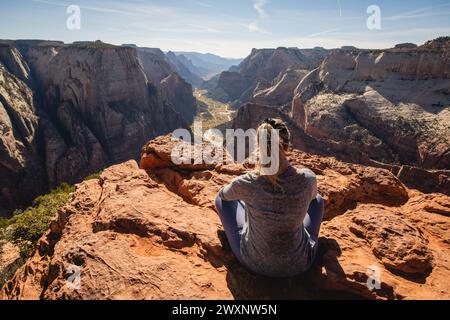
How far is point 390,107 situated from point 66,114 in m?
48.9

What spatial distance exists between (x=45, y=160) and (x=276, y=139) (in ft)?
137

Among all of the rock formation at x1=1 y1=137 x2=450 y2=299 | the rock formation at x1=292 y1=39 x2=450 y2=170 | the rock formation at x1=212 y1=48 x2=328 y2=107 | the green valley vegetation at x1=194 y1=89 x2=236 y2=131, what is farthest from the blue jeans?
the rock formation at x1=212 y1=48 x2=328 y2=107

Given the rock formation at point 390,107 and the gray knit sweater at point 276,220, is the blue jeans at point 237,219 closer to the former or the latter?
the gray knit sweater at point 276,220

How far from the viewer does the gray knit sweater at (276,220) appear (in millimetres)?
3805

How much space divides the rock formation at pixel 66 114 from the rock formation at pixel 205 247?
31914mm

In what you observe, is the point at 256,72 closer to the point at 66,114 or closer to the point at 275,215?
the point at 66,114

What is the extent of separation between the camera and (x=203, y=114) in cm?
10469

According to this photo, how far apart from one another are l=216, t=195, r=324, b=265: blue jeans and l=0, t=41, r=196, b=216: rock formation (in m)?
34.8

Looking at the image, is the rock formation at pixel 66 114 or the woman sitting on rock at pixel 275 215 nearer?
the woman sitting on rock at pixel 275 215

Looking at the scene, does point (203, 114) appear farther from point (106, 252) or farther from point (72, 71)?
point (106, 252)

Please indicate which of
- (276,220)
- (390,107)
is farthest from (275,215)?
(390,107)

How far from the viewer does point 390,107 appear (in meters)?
45.9

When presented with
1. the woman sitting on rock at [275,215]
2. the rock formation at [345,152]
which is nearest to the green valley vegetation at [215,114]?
the rock formation at [345,152]
